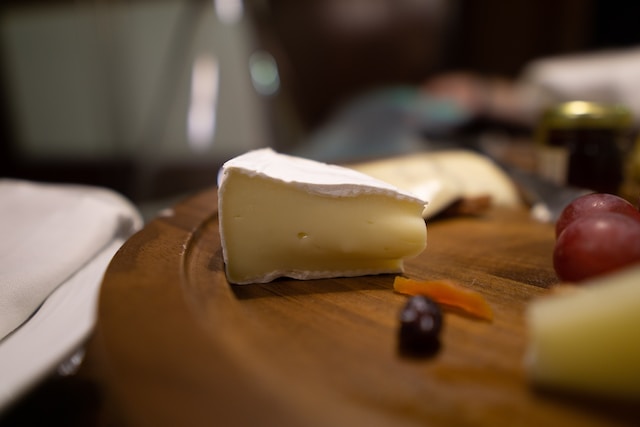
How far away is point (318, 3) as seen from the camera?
293cm

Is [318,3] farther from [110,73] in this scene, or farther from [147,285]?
[147,285]

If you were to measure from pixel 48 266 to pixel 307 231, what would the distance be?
0.30 meters

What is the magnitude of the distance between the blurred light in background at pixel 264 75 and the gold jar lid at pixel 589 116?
1.60 metres

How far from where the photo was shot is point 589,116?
91 centimetres

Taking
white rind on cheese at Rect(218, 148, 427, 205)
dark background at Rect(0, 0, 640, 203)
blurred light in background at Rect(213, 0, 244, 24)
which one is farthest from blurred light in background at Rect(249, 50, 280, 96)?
white rind on cheese at Rect(218, 148, 427, 205)

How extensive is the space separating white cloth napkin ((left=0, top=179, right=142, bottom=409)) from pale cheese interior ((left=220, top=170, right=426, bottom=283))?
0.17 meters

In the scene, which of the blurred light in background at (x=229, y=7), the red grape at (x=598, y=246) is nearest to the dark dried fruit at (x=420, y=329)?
the red grape at (x=598, y=246)

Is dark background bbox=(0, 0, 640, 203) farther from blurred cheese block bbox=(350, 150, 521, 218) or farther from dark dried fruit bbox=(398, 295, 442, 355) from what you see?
dark dried fruit bbox=(398, 295, 442, 355)

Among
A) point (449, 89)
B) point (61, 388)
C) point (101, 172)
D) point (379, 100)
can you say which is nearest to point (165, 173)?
point (101, 172)

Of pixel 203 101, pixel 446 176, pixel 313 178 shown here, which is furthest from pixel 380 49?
pixel 313 178

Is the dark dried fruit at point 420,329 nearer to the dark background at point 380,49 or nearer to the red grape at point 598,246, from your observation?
the red grape at point 598,246

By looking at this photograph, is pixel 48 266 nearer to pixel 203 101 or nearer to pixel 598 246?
pixel 598 246

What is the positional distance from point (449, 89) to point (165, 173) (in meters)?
1.63

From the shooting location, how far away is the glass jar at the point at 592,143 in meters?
0.92
